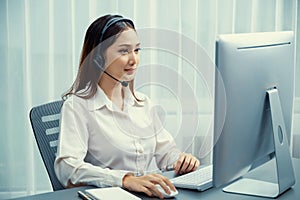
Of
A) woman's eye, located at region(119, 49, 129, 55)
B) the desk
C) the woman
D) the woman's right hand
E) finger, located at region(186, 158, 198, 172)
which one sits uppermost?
woman's eye, located at region(119, 49, 129, 55)

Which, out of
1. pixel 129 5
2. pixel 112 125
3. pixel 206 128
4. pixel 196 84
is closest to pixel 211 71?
pixel 196 84

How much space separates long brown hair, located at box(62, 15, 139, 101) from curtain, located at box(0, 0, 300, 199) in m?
0.92

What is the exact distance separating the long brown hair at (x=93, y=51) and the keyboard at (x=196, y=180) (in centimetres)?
47

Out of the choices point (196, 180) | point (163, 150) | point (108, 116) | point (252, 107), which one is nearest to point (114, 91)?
point (108, 116)

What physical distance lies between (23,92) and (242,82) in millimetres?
1744

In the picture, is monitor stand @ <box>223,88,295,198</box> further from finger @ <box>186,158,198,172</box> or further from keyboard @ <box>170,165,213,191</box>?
finger @ <box>186,158,198,172</box>

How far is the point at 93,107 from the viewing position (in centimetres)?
195

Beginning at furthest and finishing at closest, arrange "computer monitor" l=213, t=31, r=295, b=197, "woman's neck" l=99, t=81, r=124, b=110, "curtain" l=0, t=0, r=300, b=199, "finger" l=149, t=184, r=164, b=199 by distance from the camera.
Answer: "curtain" l=0, t=0, r=300, b=199 → "woman's neck" l=99, t=81, r=124, b=110 → "finger" l=149, t=184, r=164, b=199 → "computer monitor" l=213, t=31, r=295, b=197

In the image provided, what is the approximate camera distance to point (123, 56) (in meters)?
1.90

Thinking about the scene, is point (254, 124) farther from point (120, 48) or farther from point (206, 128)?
point (206, 128)

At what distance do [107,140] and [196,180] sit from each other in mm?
394

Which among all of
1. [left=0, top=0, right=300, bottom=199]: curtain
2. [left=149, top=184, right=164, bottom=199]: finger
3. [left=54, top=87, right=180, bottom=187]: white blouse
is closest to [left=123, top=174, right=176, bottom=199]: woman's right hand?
[left=149, top=184, right=164, bottom=199]: finger

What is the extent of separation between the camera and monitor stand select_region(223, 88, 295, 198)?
1.60 meters

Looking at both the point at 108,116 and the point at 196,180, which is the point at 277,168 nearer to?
the point at 196,180
